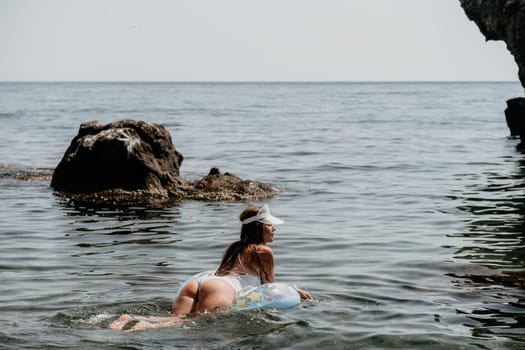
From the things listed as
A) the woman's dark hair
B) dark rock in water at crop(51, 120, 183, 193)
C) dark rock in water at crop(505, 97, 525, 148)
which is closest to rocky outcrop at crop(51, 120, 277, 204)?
dark rock in water at crop(51, 120, 183, 193)

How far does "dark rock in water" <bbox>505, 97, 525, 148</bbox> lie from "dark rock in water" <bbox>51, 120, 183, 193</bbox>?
23667mm

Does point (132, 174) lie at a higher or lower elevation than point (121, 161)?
lower

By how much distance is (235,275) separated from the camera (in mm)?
9750

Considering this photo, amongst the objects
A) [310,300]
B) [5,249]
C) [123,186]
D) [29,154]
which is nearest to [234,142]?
[29,154]

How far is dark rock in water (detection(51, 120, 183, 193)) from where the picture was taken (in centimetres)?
2025

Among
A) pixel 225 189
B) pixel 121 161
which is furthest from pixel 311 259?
pixel 121 161

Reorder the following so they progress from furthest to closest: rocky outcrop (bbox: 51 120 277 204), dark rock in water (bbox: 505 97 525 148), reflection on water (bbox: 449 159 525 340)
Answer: dark rock in water (bbox: 505 97 525 148) → rocky outcrop (bbox: 51 120 277 204) → reflection on water (bbox: 449 159 525 340)

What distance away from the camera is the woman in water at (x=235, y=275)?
30.8ft

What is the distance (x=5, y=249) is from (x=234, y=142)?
86.5 feet

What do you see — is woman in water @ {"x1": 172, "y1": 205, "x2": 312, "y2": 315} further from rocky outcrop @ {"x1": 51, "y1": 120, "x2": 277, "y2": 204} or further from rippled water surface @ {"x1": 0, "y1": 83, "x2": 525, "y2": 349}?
rocky outcrop @ {"x1": 51, "y1": 120, "x2": 277, "y2": 204}
